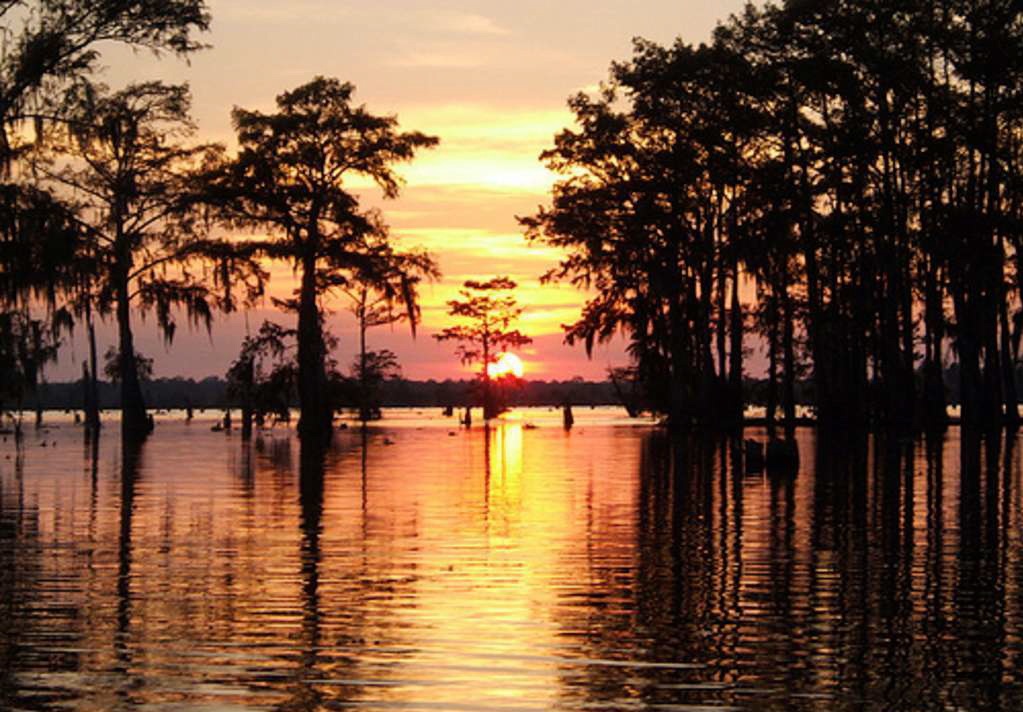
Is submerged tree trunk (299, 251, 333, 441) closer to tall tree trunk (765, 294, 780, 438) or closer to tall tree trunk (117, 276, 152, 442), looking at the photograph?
tall tree trunk (117, 276, 152, 442)

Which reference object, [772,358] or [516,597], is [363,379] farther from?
[516,597]

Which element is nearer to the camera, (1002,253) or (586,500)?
(586,500)

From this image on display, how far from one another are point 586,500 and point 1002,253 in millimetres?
33228

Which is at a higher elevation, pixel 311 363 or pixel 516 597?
pixel 311 363

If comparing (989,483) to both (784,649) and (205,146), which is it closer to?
(784,649)

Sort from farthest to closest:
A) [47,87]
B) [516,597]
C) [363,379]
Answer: [363,379], [47,87], [516,597]

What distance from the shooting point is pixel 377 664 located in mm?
11352

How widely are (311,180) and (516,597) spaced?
56.8 meters

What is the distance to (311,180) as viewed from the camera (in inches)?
2761

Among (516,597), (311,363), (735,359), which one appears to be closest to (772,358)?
(735,359)

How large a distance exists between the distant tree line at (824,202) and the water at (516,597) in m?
26.3

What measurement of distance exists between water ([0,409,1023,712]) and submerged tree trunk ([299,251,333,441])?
39.1 m

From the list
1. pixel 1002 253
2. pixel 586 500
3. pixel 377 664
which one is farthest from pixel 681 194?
pixel 377 664

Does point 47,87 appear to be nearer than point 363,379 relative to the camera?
Yes
